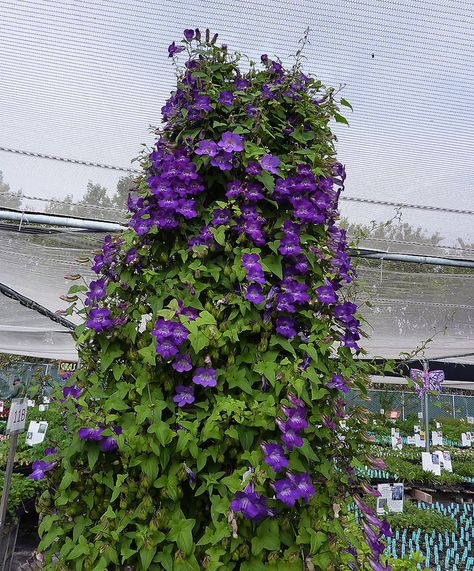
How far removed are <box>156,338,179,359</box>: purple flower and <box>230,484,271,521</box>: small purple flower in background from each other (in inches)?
12.1

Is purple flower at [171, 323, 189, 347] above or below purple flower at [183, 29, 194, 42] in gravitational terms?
below

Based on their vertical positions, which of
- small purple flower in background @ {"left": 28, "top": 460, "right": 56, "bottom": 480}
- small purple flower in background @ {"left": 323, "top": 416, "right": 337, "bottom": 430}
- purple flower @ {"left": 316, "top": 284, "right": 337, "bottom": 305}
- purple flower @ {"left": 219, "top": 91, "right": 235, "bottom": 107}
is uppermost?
purple flower @ {"left": 219, "top": 91, "right": 235, "bottom": 107}

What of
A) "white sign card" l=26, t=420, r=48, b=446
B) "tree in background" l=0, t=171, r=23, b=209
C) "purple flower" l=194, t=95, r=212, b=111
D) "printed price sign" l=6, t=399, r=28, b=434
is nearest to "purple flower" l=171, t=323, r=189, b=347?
"purple flower" l=194, t=95, r=212, b=111

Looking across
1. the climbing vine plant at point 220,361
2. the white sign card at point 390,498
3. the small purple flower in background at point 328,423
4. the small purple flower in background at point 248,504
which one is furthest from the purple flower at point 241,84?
the white sign card at point 390,498

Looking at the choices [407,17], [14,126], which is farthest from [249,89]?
[14,126]

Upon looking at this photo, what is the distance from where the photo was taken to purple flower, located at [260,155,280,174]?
121 cm

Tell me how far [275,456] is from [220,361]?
249 mm

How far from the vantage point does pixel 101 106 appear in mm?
2100

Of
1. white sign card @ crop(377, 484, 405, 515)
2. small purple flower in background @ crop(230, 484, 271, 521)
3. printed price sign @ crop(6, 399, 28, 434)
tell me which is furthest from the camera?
white sign card @ crop(377, 484, 405, 515)

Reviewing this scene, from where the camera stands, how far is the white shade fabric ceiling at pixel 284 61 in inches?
68.1

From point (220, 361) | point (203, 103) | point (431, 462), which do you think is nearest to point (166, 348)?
point (220, 361)

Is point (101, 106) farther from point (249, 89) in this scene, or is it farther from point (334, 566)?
point (334, 566)

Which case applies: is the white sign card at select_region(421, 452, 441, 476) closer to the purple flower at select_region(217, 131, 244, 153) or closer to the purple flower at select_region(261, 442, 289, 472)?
the purple flower at select_region(261, 442, 289, 472)

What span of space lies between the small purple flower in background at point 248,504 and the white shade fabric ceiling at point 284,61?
0.74m
